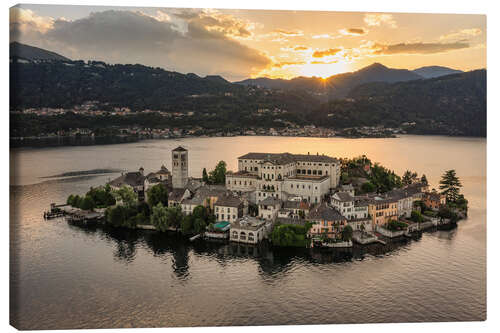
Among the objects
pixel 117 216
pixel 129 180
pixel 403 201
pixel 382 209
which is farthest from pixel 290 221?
pixel 129 180

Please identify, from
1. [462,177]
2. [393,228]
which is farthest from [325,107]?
[393,228]

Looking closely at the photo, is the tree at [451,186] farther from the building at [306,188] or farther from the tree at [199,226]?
the tree at [199,226]

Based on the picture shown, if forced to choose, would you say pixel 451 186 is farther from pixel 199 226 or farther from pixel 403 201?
pixel 199 226

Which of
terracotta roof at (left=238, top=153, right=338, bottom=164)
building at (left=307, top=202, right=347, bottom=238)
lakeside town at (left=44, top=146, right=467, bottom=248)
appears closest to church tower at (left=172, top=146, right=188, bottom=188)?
lakeside town at (left=44, top=146, right=467, bottom=248)

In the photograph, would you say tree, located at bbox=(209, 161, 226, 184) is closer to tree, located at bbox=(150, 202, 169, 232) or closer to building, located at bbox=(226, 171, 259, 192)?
building, located at bbox=(226, 171, 259, 192)

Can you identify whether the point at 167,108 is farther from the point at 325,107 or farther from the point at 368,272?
the point at 368,272

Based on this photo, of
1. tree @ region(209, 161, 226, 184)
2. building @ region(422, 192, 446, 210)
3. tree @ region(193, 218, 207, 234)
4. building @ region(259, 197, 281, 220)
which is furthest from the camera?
tree @ region(209, 161, 226, 184)
